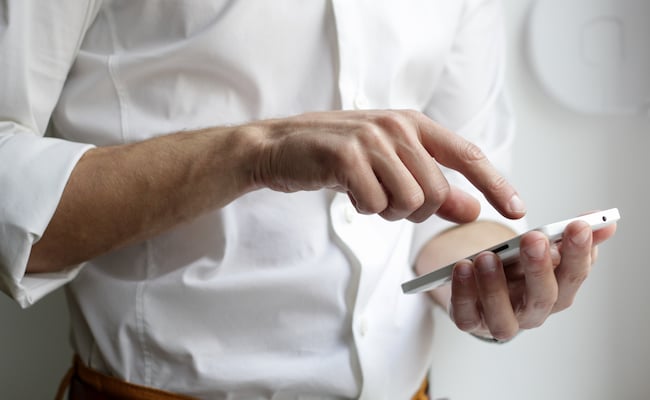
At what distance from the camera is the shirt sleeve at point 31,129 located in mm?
670

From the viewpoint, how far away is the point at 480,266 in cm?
70

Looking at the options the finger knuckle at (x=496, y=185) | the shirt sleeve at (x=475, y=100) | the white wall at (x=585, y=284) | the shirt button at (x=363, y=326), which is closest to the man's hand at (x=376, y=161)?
the finger knuckle at (x=496, y=185)

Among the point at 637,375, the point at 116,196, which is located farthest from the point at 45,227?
the point at 637,375

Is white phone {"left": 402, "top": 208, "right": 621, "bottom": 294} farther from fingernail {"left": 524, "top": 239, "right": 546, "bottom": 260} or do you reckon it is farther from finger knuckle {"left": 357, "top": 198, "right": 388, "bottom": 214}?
finger knuckle {"left": 357, "top": 198, "right": 388, "bottom": 214}

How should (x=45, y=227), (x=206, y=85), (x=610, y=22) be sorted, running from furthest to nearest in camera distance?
(x=610, y=22)
(x=206, y=85)
(x=45, y=227)

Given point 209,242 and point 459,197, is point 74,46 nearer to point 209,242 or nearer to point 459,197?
point 209,242

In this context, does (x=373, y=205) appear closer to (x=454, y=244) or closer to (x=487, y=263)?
(x=487, y=263)

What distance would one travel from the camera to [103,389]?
837 millimetres

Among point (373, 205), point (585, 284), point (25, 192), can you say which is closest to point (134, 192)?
point (25, 192)

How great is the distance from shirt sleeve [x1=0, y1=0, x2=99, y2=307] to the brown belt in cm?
15

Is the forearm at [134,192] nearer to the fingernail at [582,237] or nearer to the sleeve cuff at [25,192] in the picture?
the sleeve cuff at [25,192]

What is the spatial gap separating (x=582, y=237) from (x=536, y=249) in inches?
1.7

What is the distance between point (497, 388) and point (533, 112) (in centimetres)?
46

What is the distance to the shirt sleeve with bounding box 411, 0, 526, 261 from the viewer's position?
104 cm
